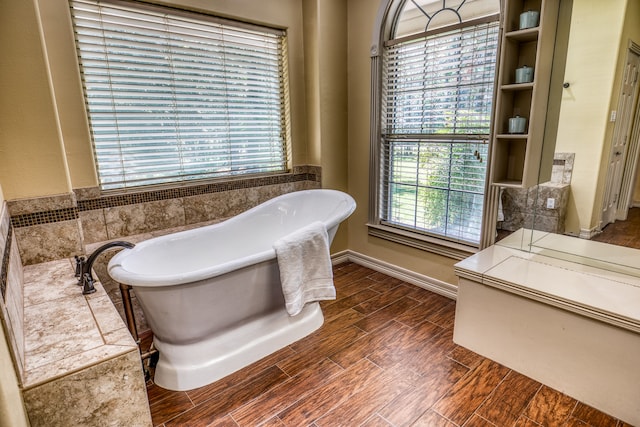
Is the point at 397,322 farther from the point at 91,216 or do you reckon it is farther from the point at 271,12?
the point at 271,12

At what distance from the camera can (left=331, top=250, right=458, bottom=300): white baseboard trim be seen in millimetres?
2664

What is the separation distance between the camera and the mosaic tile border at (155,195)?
1825 millimetres

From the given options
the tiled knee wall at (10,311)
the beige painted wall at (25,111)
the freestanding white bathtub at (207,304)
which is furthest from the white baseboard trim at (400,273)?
the tiled knee wall at (10,311)

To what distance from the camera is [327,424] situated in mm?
1559

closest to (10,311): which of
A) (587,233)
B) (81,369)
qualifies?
(81,369)

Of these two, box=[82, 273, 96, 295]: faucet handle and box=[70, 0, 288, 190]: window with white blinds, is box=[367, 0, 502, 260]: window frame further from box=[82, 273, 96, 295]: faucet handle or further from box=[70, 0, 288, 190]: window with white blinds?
box=[82, 273, 96, 295]: faucet handle

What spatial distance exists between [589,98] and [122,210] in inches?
109

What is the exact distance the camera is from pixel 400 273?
9.81ft

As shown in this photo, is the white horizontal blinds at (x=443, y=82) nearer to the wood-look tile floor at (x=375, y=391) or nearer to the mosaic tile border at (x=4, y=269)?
the wood-look tile floor at (x=375, y=391)

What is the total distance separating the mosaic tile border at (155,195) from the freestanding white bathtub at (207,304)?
0.39m

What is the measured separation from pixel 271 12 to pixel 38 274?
7.78ft

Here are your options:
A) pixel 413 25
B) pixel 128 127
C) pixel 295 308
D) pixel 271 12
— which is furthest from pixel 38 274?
pixel 413 25

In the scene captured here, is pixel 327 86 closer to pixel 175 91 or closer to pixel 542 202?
pixel 175 91

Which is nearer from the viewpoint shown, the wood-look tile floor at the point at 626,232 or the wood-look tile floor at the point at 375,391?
the wood-look tile floor at the point at 375,391
